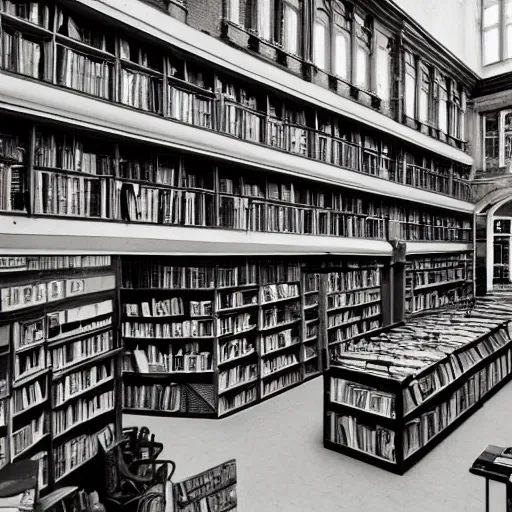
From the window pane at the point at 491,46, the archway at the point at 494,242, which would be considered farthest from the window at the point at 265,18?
the window pane at the point at 491,46

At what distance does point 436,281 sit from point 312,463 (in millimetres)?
7786

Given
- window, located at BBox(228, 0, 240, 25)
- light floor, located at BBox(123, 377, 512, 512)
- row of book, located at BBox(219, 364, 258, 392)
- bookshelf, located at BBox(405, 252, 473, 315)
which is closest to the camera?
→ light floor, located at BBox(123, 377, 512, 512)

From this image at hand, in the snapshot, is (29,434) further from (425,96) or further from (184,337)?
(425,96)

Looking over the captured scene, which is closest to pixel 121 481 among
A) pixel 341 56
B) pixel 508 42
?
pixel 341 56

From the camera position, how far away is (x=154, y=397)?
5.65m

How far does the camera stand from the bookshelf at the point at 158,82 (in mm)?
3855

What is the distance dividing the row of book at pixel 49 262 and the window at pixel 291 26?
447 cm

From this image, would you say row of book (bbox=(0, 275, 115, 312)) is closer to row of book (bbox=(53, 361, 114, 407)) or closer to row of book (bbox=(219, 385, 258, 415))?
row of book (bbox=(53, 361, 114, 407))

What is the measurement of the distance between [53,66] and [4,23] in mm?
447

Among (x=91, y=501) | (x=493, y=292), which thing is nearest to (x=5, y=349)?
(x=91, y=501)

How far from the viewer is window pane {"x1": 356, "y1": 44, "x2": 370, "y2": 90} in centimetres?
873

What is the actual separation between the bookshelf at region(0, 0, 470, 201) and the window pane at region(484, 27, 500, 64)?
6335 mm

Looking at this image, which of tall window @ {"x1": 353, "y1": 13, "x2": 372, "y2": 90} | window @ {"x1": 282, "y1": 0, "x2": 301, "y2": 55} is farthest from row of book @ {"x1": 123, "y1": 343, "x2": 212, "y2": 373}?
tall window @ {"x1": 353, "y1": 13, "x2": 372, "y2": 90}

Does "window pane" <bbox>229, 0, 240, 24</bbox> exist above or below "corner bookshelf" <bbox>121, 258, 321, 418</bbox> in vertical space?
above
